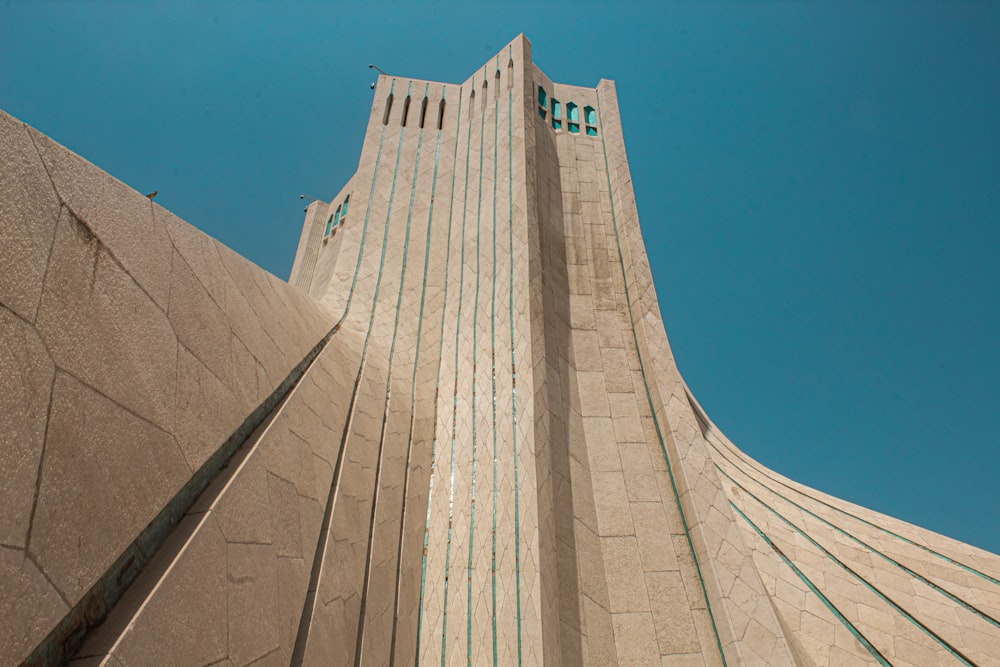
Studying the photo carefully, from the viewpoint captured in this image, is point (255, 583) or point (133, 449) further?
point (255, 583)

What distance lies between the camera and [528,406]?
12.6 feet

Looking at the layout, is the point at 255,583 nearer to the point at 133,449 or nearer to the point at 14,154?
the point at 133,449

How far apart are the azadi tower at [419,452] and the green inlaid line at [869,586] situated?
1.3 inches

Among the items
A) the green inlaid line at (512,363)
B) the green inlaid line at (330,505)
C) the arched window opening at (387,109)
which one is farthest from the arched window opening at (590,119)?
the green inlaid line at (330,505)

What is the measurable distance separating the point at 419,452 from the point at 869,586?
3.51 meters

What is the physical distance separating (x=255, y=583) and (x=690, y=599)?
2.73 metres

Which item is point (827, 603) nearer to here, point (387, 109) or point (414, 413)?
point (414, 413)

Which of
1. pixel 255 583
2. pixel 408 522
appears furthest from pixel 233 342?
pixel 408 522

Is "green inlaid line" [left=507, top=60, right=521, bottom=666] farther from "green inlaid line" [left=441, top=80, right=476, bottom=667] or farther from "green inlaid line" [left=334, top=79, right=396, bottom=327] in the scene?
"green inlaid line" [left=334, top=79, right=396, bottom=327]

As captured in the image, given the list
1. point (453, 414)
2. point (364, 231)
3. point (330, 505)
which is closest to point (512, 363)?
point (453, 414)

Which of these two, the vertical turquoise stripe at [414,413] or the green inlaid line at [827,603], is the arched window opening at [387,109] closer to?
the vertical turquoise stripe at [414,413]

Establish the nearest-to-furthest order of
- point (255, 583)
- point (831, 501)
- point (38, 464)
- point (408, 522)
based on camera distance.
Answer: point (38, 464), point (255, 583), point (408, 522), point (831, 501)

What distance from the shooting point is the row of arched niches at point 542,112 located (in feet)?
20.5

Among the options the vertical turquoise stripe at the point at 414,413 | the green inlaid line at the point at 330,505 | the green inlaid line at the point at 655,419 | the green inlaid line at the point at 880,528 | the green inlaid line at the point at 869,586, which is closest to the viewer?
the green inlaid line at the point at 330,505
